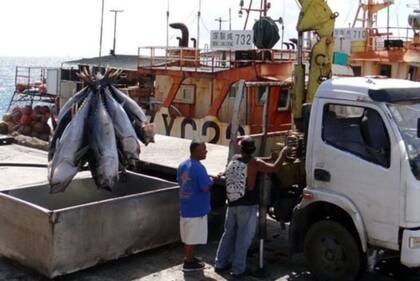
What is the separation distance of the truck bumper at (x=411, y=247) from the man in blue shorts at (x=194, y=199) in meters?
2.20

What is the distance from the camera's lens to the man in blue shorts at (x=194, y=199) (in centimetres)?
674

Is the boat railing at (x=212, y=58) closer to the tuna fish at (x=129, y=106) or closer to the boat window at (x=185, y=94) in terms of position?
the boat window at (x=185, y=94)

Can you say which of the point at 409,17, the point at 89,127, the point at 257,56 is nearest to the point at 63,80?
the point at 257,56

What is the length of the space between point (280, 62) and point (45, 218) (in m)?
11.1

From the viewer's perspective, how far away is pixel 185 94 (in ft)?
58.0

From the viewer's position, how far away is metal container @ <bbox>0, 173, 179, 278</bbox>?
6.38 meters

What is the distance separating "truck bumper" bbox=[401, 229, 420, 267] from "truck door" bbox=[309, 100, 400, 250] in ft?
0.37

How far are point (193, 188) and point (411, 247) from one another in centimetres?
242

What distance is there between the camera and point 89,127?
7.15m

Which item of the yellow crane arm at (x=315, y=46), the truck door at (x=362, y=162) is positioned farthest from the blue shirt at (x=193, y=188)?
the yellow crane arm at (x=315, y=46)

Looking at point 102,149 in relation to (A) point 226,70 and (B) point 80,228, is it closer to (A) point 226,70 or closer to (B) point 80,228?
(B) point 80,228

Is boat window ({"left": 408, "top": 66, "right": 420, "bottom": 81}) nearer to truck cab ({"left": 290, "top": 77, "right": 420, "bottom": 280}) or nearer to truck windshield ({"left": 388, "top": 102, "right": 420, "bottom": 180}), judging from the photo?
truck cab ({"left": 290, "top": 77, "right": 420, "bottom": 280})

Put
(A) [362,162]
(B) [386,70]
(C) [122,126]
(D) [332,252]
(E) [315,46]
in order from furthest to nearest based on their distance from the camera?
(B) [386,70] < (E) [315,46] < (C) [122,126] < (D) [332,252] < (A) [362,162]

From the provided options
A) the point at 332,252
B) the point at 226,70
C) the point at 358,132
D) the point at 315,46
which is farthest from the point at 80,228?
the point at 226,70
